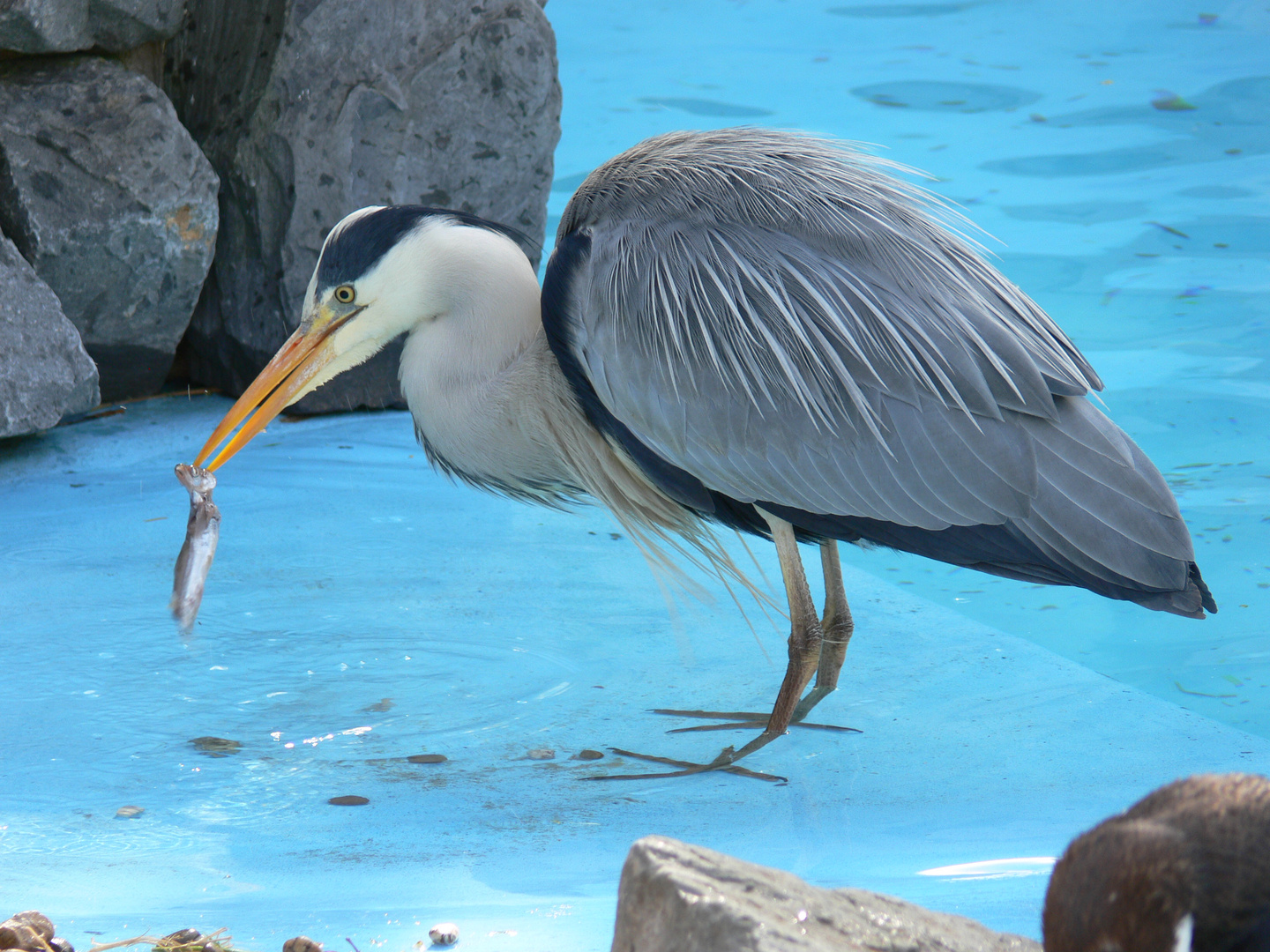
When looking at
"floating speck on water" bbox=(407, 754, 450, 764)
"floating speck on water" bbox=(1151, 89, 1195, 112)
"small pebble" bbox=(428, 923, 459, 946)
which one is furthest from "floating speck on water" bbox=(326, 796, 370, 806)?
"floating speck on water" bbox=(1151, 89, 1195, 112)

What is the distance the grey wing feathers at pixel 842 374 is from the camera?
2.15m

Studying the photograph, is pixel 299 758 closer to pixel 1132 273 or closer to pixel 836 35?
pixel 1132 273

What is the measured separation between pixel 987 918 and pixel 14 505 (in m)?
2.72

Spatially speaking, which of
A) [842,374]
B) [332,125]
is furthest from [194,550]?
[332,125]

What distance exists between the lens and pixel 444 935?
1.62 m

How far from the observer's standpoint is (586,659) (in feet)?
8.82

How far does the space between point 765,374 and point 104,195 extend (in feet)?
7.60

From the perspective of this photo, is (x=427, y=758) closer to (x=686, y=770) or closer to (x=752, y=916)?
(x=686, y=770)

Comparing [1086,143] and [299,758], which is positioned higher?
[1086,143]

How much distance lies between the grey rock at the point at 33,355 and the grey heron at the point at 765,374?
50.6 inches

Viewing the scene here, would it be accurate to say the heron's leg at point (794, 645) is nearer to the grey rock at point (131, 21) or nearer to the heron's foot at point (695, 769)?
the heron's foot at point (695, 769)

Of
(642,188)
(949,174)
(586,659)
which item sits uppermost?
(642,188)

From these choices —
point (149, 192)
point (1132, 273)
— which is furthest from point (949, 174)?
point (149, 192)

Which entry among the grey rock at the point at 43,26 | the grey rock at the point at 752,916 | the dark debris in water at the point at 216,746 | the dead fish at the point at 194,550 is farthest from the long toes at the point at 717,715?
the grey rock at the point at 43,26
